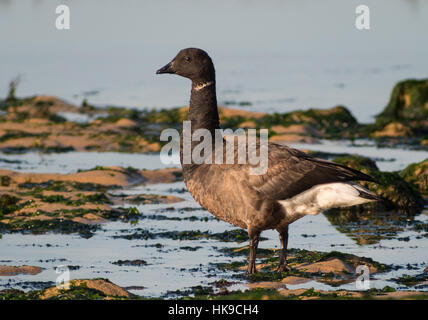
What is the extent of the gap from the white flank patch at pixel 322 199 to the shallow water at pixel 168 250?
0.91m

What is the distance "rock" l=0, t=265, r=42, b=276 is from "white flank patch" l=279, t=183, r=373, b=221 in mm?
3215

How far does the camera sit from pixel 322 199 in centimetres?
1034

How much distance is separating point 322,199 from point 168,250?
2.63 m

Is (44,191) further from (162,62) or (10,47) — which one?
(10,47)

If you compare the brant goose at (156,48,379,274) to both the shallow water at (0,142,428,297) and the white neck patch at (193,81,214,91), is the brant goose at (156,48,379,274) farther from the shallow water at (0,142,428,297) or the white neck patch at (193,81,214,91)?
the white neck patch at (193,81,214,91)

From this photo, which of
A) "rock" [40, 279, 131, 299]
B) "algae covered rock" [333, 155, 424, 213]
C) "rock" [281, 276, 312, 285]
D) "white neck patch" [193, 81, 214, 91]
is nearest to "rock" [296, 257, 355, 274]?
"rock" [281, 276, 312, 285]

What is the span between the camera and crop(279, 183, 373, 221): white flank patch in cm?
1025

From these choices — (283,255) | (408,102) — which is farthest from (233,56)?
(283,255)

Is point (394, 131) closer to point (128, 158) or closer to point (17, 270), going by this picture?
point (128, 158)

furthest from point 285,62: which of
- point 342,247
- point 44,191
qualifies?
point 342,247

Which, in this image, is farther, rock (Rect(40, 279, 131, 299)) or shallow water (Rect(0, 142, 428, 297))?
shallow water (Rect(0, 142, 428, 297))

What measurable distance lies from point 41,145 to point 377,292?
1366 cm

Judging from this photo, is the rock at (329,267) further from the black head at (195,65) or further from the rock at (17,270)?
the rock at (17,270)
